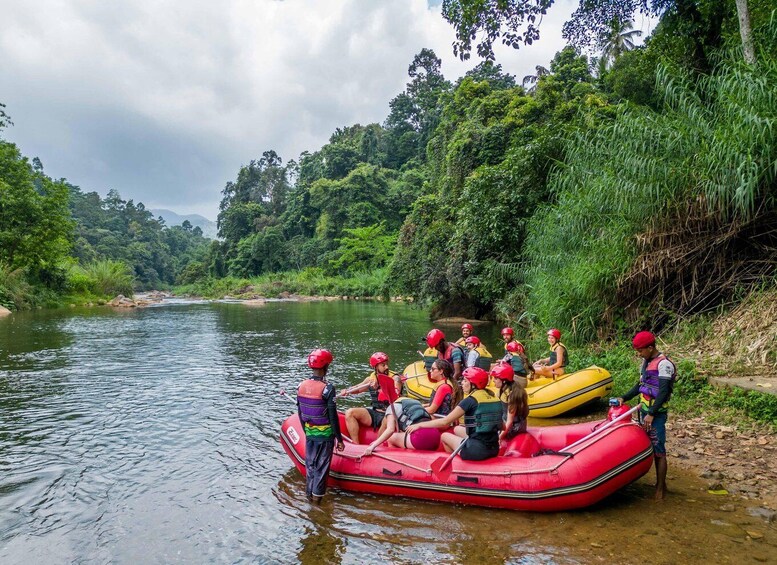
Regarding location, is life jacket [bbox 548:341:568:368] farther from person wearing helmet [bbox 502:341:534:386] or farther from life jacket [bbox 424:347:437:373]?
life jacket [bbox 424:347:437:373]

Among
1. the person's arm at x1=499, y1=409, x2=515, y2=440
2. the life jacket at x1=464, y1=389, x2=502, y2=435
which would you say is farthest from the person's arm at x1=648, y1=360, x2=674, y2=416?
the life jacket at x1=464, y1=389, x2=502, y2=435

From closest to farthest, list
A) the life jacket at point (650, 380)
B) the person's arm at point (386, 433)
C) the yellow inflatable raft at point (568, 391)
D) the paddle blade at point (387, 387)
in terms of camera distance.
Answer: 1. the life jacket at point (650, 380)
2. the person's arm at point (386, 433)
3. the paddle blade at point (387, 387)
4. the yellow inflatable raft at point (568, 391)

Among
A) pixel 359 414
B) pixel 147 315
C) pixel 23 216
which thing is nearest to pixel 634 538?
pixel 359 414

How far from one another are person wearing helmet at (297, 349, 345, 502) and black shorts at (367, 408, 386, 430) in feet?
2.78

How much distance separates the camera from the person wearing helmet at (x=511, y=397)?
189 inches

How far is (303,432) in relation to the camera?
5.66 meters

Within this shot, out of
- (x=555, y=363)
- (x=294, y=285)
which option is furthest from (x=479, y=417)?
(x=294, y=285)

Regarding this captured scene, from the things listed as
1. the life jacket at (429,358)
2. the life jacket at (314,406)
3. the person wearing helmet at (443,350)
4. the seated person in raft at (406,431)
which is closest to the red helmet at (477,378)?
the seated person in raft at (406,431)

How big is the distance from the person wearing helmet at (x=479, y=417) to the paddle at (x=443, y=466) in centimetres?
6

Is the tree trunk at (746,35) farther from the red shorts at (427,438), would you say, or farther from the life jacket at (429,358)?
the red shorts at (427,438)

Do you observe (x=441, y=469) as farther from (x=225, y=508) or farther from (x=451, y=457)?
(x=225, y=508)

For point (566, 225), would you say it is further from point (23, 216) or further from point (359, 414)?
point (23, 216)

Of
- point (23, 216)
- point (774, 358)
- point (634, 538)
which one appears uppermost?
point (23, 216)

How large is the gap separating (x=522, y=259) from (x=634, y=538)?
36.6 ft
